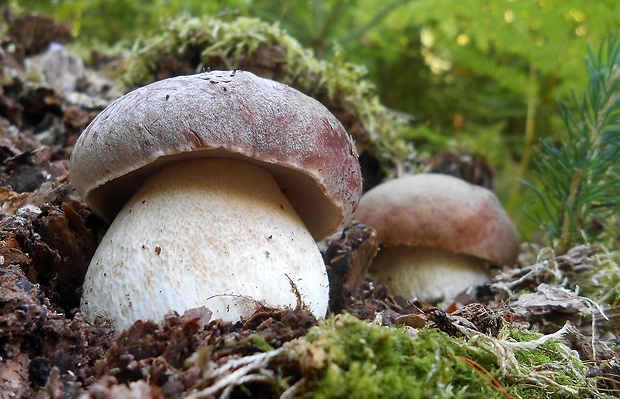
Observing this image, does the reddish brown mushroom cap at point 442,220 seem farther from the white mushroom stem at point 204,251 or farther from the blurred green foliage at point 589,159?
the white mushroom stem at point 204,251

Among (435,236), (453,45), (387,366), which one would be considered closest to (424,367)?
(387,366)

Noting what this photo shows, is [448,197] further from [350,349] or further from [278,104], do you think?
[350,349]

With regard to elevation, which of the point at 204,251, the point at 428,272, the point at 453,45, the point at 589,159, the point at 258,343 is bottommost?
the point at 428,272

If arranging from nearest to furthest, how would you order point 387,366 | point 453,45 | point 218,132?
point 387,366 → point 218,132 → point 453,45

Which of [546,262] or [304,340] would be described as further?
[546,262]

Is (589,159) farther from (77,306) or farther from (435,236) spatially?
(77,306)

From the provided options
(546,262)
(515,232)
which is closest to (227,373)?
(546,262)
